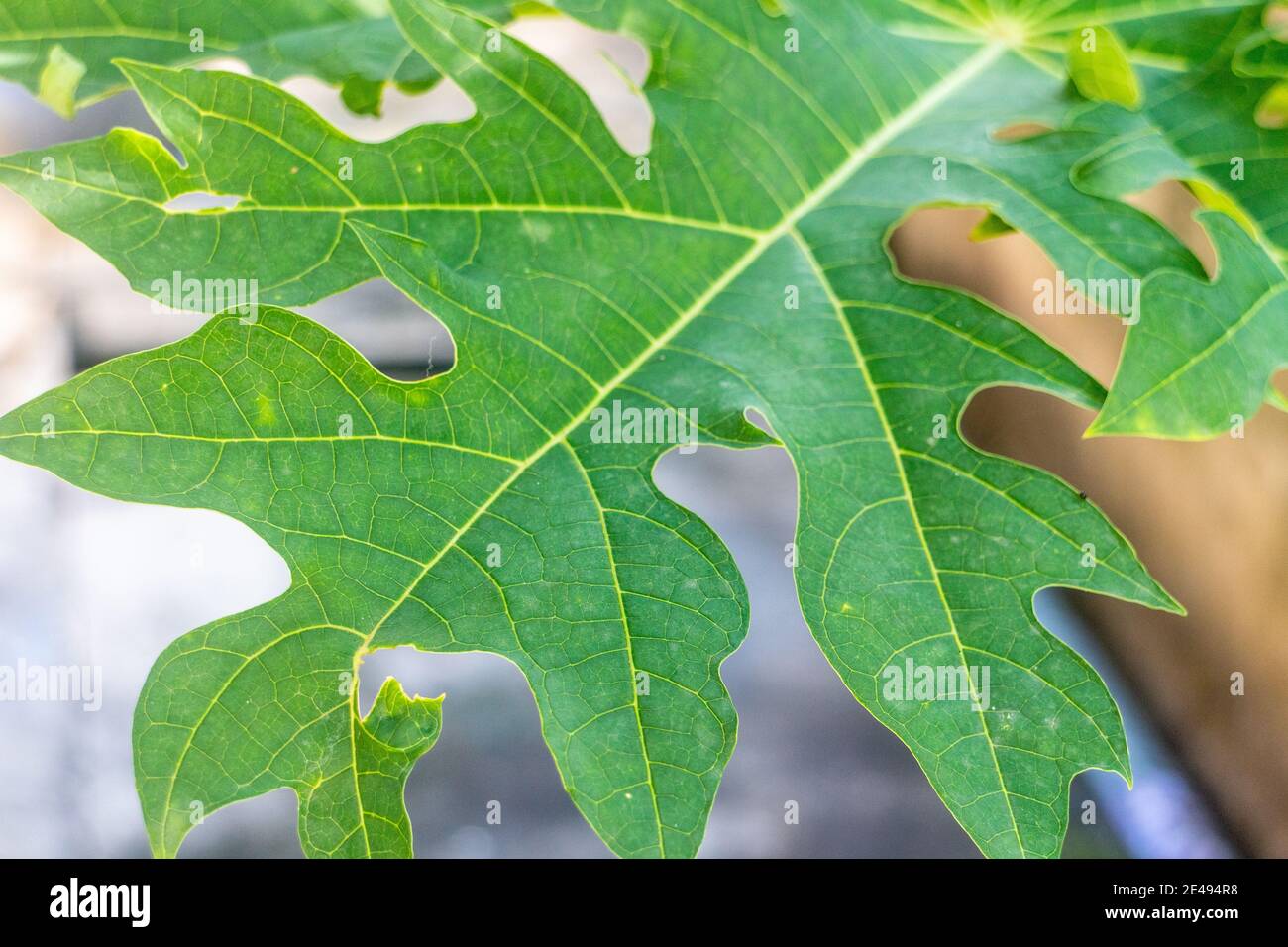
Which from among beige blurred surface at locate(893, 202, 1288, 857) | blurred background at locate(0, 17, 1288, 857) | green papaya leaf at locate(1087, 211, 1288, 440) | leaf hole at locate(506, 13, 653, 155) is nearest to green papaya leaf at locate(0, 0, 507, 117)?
green papaya leaf at locate(1087, 211, 1288, 440)

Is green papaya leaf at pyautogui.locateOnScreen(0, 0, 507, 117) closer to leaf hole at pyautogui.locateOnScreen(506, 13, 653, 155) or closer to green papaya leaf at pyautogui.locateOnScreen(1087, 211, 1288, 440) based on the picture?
green papaya leaf at pyautogui.locateOnScreen(1087, 211, 1288, 440)

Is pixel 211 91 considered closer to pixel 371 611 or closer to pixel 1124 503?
pixel 371 611

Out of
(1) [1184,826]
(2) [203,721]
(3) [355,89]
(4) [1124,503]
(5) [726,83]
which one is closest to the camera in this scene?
(2) [203,721]

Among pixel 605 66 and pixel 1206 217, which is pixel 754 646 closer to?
pixel 605 66

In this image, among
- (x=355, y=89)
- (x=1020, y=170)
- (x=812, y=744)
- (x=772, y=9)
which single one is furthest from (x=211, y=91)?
(x=812, y=744)

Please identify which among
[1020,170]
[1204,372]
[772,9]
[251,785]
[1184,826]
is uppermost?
[772,9]

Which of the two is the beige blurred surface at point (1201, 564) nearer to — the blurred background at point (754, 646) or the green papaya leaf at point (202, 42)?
the blurred background at point (754, 646)

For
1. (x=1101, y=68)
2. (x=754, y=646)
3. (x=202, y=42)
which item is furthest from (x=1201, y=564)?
(x=202, y=42)

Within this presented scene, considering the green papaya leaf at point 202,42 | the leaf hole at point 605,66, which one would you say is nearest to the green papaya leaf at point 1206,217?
the green papaya leaf at point 202,42

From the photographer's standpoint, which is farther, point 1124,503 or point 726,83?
point 1124,503
